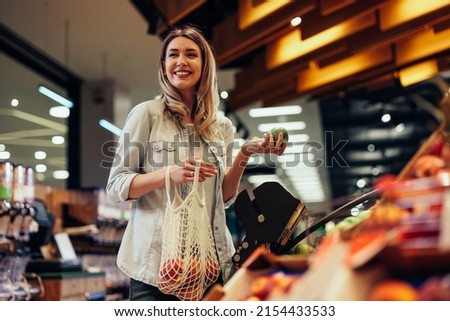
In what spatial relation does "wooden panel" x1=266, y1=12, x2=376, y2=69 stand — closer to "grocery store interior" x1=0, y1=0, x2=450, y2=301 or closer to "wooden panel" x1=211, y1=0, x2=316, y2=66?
"grocery store interior" x1=0, y1=0, x2=450, y2=301

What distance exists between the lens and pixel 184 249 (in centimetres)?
165

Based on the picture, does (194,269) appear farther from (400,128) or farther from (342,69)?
(400,128)

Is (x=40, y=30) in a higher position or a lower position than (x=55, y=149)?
higher

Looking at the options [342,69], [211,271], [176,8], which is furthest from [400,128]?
[211,271]

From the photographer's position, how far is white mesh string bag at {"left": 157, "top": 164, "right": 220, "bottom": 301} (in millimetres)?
1633

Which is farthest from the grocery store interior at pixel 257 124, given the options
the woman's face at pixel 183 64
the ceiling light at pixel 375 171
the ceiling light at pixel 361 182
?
the ceiling light at pixel 361 182

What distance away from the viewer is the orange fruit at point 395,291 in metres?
0.89

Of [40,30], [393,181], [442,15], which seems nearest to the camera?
[393,181]

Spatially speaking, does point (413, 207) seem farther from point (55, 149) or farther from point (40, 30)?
point (55, 149)

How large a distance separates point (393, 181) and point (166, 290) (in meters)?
0.81

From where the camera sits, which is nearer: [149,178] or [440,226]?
[440,226]

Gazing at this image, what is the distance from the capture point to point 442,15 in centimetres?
317

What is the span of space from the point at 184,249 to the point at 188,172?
0.21 m

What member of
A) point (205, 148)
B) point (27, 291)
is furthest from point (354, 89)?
point (205, 148)
